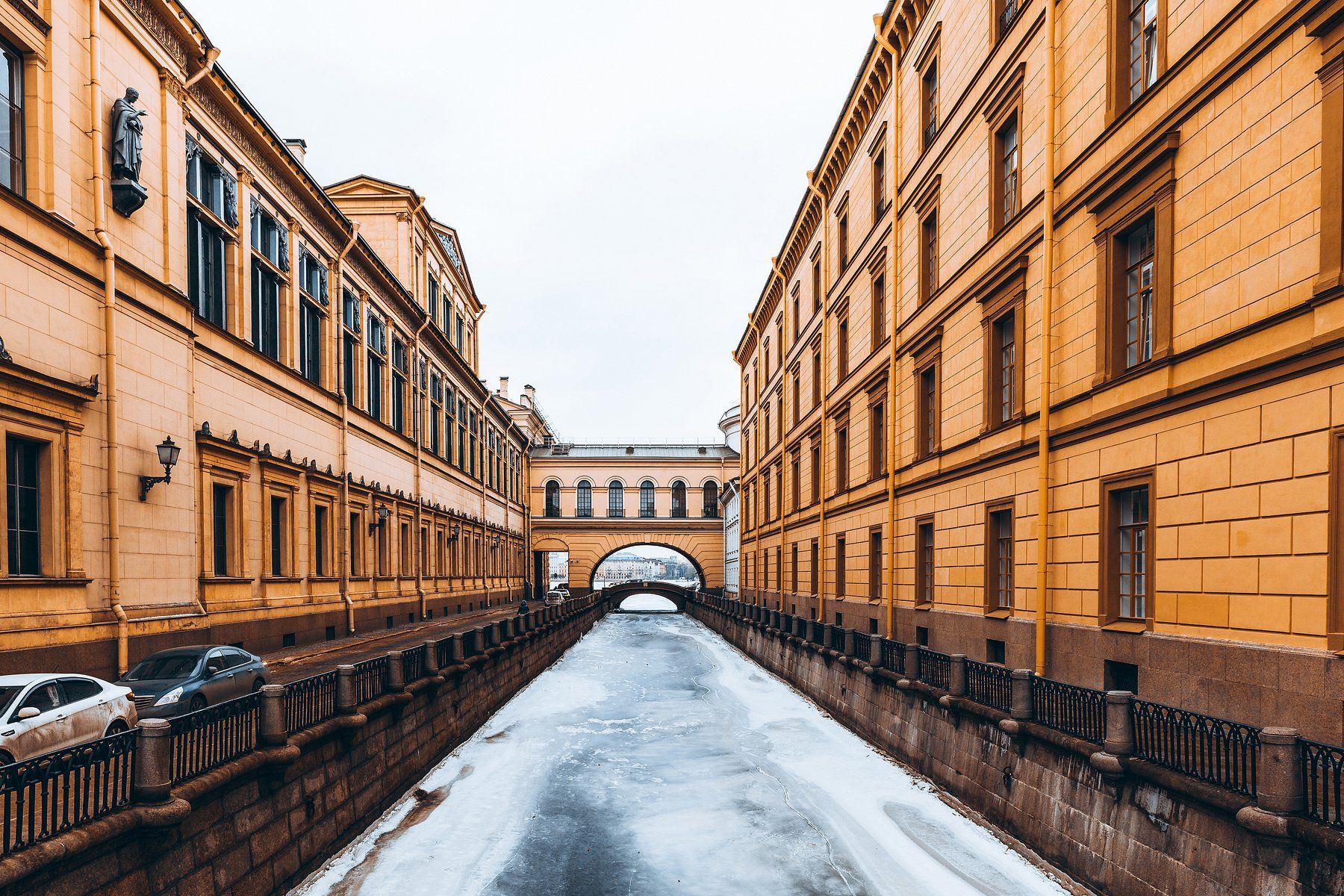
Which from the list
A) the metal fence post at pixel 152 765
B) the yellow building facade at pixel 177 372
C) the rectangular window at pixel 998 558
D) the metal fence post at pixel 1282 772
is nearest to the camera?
the metal fence post at pixel 1282 772

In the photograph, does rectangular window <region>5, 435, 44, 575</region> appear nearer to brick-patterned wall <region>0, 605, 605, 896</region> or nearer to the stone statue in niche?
the stone statue in niche

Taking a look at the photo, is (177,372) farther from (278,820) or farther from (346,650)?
(278,820)

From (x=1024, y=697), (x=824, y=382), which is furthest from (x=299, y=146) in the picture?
(x=1024, y=697)

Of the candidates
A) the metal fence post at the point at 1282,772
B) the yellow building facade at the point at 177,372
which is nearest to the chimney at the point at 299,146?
the yellow building facade at the point at 177,372

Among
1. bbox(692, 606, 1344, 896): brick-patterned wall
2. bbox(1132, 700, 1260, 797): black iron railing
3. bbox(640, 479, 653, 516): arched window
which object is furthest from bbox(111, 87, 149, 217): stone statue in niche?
bbox(640, 479, 653, 516): arched window

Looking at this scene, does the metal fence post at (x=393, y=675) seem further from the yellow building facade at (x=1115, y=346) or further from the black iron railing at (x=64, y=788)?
the yellow building facade at (x=1115, y=346)

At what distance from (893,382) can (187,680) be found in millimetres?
16320

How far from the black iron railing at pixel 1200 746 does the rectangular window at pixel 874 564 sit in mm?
14752

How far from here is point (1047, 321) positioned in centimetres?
1401

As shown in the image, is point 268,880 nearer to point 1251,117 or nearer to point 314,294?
point 1251,117

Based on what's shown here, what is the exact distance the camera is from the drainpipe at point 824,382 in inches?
1164

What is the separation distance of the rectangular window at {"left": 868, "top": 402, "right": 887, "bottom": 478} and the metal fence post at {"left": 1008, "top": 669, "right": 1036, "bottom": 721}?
42.9 feet

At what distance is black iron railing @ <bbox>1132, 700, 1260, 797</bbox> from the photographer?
297 inches

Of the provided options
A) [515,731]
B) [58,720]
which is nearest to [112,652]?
[58,720]
